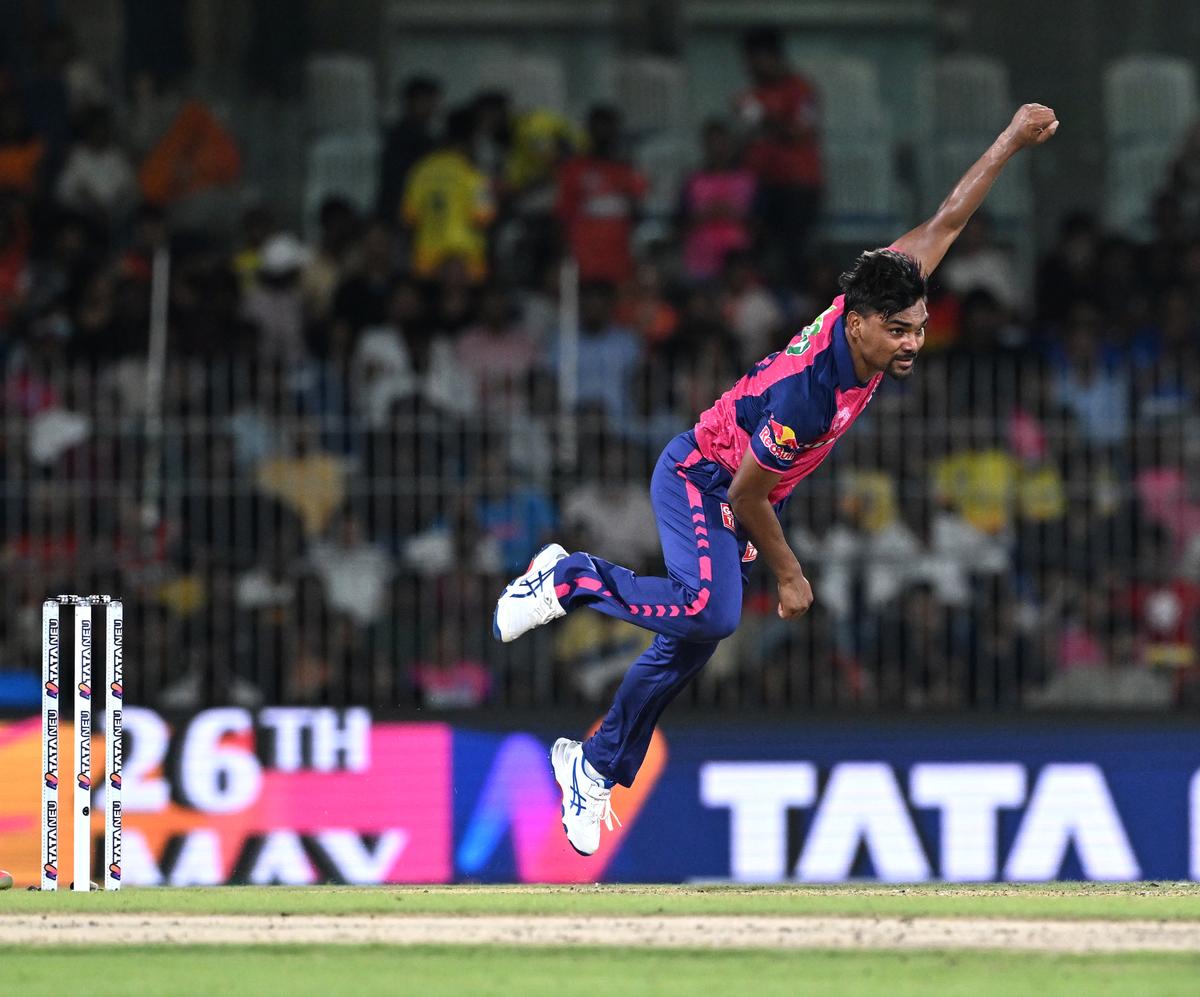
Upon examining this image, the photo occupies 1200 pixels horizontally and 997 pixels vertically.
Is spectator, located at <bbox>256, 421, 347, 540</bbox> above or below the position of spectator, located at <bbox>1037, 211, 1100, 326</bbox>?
below

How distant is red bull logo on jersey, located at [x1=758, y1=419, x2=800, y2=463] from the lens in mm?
7789

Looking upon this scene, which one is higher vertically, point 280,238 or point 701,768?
point 280,238

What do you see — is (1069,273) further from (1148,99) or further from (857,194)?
(1148,99)

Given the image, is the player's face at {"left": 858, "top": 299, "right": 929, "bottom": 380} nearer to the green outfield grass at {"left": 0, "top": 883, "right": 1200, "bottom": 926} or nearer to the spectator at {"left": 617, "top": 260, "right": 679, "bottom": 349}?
the green outfield grass at {"left": 0, "top": 883, "right": 1200, "bottom": 926}

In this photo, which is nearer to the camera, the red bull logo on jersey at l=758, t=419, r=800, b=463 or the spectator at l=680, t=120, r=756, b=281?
the red bull logo on jersey at l=758, t=419, r=800, b=463

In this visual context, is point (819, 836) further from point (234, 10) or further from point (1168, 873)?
point (234, 10)

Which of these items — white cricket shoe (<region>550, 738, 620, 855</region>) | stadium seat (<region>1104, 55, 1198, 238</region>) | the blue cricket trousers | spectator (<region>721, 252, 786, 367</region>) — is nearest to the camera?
the blue cricket trousers

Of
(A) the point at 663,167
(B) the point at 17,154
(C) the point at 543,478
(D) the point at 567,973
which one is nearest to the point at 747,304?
(A) the point at 663,167

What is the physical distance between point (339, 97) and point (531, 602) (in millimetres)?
8935

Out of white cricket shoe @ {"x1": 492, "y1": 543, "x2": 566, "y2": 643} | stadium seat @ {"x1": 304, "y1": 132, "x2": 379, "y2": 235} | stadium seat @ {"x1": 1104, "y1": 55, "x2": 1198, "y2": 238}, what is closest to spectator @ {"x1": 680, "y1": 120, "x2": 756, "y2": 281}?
stadium seat @ {"x1": 304, "y1": 132, "x2": 379, "y2": 235}

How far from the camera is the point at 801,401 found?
780cm

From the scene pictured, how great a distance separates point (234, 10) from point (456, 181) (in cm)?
343

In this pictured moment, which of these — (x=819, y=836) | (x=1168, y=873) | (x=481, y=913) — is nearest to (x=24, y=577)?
(x=819, y=836)

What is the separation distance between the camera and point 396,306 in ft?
45.3
